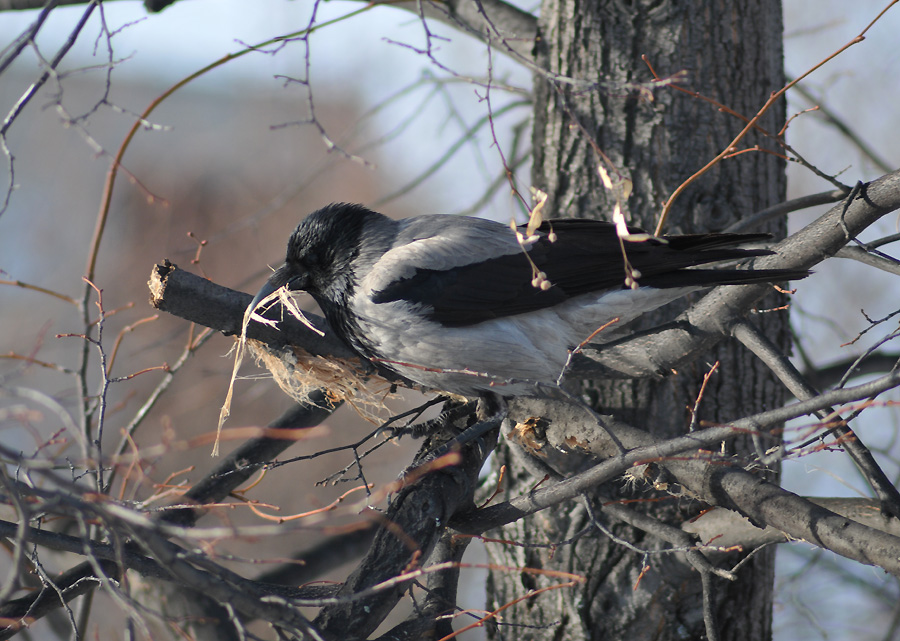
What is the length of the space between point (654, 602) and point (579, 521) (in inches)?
15.4

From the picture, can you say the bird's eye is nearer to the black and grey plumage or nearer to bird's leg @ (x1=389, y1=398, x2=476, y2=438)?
the black and grey plumage

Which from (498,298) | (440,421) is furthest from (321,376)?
(498,298)

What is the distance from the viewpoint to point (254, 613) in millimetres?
1116

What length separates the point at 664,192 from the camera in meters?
2.70

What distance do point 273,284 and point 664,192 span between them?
1.54 metres

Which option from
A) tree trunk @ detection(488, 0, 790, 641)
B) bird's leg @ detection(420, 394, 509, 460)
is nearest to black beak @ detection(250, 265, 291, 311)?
bird's leg @ detection(420, 394, 509, 460)

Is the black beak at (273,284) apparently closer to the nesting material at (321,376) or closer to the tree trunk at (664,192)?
the nesting material at (321,376)

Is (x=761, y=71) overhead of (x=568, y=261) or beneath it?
overhead

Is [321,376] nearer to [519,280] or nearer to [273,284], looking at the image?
[273,284]

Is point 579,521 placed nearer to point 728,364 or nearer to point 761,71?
point 728,364

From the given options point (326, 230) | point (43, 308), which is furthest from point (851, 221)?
point (43, 308)

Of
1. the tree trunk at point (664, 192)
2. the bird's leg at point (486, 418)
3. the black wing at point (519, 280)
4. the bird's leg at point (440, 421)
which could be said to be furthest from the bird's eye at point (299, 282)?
the tree trunk at point (664, 192)

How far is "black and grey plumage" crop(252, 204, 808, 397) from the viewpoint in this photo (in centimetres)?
228

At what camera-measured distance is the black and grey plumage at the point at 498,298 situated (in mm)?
2277
